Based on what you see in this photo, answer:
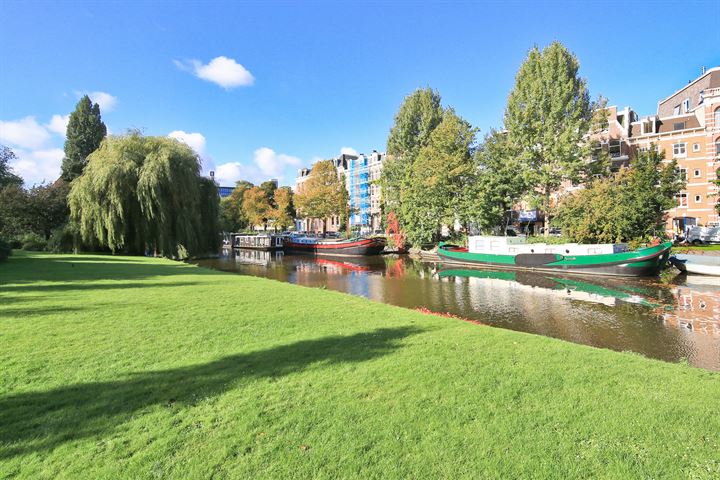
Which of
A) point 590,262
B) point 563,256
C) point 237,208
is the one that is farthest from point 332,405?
point 237,208

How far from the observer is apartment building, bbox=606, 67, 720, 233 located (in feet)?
131

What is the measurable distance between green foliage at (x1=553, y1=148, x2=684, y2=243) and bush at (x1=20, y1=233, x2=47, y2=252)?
4685cm

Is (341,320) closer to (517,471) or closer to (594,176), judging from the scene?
(517,471)

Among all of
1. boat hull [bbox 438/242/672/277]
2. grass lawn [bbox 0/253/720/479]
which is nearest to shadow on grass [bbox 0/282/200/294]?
grass lawn [bbox 0/253/720/479]

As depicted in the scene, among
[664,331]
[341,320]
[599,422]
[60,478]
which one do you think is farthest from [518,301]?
[60,478]

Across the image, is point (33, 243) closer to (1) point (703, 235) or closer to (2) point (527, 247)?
(2) point (527, 247)

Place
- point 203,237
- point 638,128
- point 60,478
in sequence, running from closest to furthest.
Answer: point 60,478, point 203,237, point 638,128

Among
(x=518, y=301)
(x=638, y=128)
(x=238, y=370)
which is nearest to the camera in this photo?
(x=238, y=370)

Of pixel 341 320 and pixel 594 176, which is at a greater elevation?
pixel 594 176

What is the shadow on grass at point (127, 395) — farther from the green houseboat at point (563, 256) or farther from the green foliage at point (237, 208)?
the green foliage at point (237, 208)

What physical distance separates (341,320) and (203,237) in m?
27.7

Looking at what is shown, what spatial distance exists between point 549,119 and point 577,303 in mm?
25042

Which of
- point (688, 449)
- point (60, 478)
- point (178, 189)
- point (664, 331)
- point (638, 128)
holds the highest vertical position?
point (638, 128)

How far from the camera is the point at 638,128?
45469 millimetres
